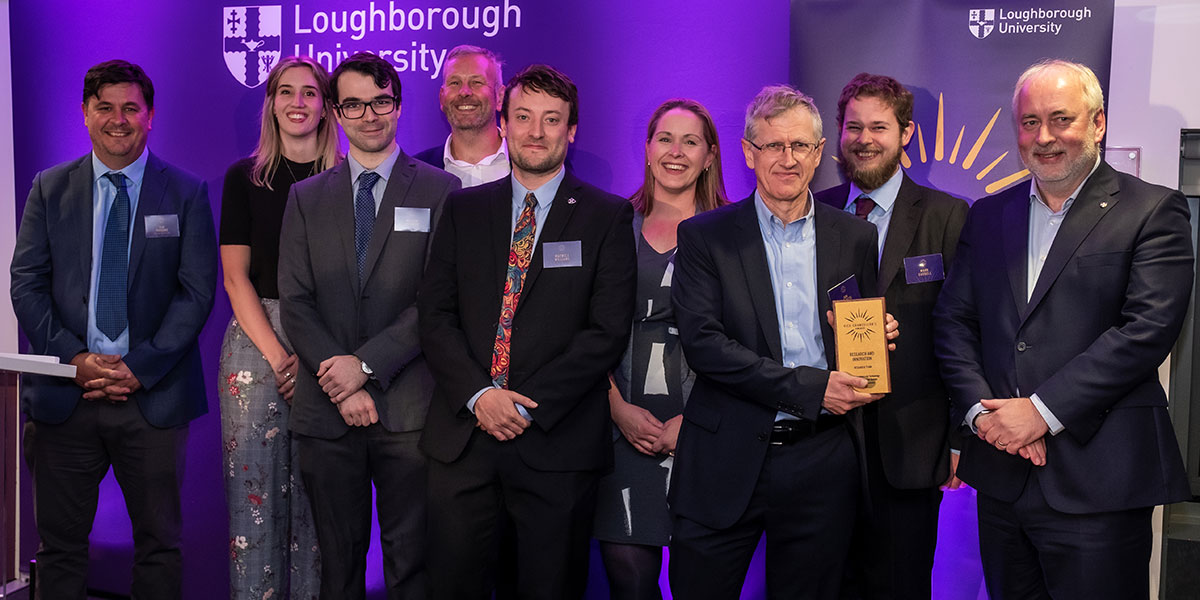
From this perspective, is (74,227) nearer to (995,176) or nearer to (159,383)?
(159,383)

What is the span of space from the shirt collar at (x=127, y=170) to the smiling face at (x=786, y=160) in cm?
251

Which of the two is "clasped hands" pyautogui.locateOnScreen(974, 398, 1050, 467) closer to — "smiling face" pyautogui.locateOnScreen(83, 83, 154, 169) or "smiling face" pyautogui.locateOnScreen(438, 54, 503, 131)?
"smiling face" pyautogui.locateOnScreen(438, 54, 503, 131)

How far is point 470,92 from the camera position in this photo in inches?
158

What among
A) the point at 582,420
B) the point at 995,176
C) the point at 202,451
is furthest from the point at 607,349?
the point at 202,451

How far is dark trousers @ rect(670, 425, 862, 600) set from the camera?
284 centimetres

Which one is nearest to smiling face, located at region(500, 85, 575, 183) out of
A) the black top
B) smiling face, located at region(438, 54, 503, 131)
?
smiling face, located at region(438, 54, 503, 131)

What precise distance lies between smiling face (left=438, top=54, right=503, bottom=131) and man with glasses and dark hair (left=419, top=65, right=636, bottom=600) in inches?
32.3

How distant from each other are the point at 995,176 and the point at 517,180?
182 cm

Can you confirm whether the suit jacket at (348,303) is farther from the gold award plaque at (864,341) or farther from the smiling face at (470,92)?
the gold award plaque at (864,341)

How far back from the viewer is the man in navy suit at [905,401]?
3.25 meters

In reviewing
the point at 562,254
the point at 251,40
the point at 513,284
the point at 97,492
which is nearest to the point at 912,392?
the point at 562,254

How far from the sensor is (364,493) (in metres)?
3.52

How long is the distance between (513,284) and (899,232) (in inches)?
52.4

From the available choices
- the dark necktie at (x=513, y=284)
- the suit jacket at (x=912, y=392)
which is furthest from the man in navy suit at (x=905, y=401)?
the dark necktie at (x=513, y=284)
